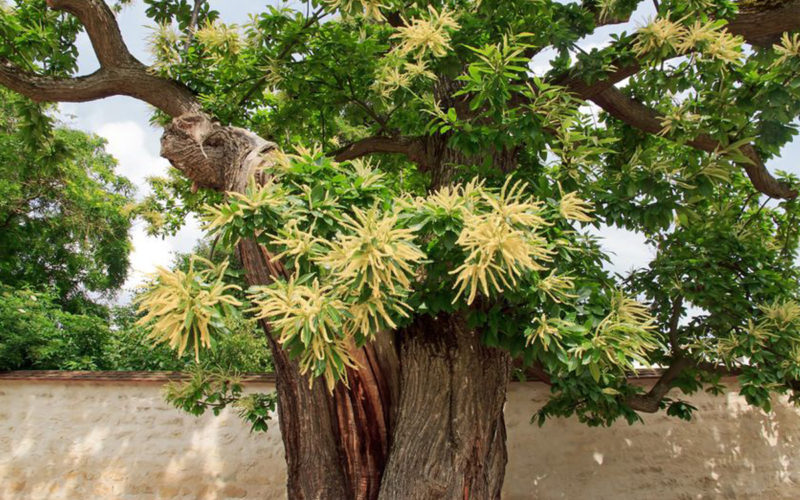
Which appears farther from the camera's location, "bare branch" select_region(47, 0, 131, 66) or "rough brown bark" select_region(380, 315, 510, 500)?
"bare branch" select_region(47, 0, 131, 66)

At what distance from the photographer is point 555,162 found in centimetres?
256

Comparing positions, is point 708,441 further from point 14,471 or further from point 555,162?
point 14,471

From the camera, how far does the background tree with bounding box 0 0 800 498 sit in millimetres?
1825

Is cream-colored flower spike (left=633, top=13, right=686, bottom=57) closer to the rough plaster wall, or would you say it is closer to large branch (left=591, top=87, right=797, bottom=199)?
large branch (left=591, top=87, right=797, bottom=199)

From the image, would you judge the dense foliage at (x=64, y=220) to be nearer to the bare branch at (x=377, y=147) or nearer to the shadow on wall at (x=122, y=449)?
the shadow on wall at (x=122, y=449)

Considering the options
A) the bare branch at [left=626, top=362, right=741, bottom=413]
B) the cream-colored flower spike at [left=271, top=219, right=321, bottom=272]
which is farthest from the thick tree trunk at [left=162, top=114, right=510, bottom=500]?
the bare branch at [left=626, top=362, right=741, bottom=413]

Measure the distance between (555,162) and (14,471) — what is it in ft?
15.2

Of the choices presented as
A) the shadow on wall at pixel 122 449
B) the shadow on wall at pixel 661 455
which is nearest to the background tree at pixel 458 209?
the shadow on wall at pixel 661 455

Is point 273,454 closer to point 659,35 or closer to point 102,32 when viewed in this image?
point 102,32

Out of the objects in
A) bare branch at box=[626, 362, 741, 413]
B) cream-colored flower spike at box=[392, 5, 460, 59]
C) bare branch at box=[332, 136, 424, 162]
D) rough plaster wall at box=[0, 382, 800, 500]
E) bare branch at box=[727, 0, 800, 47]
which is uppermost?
bare branch at box=[727, 0, 800, 47]

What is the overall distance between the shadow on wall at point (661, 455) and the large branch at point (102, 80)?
3091mm

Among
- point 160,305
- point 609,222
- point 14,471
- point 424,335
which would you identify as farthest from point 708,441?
point 14,471

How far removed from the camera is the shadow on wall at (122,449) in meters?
4.25

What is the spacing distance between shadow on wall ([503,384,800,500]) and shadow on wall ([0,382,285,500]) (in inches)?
71.3
